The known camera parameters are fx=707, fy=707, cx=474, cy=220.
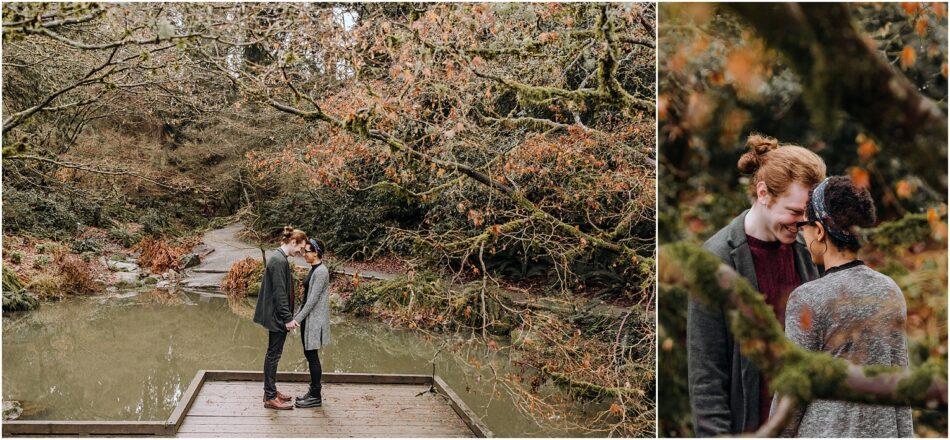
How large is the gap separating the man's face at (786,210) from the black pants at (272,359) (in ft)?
9.28

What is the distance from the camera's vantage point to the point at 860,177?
5.75 feet

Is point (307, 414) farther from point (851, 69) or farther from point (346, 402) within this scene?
point (851, 69)

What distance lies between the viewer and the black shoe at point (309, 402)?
163 inches

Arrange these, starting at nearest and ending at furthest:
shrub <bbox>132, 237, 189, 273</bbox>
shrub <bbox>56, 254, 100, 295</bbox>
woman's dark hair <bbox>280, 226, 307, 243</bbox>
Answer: woman's dark hair <bbox>280, 226, 307, 243</bbox>
shrub <bbox>56, 254, 100, 295</bbox>
shrub <bbox>132, 237, 189, 273</bbox>

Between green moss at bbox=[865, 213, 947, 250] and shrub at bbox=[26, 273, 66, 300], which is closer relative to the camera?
green moss at bbox=[865, 213, 947, 250]

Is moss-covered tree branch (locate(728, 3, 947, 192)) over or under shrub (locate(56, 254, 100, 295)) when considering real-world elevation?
over

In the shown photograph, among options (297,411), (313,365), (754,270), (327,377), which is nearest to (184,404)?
(297,411)

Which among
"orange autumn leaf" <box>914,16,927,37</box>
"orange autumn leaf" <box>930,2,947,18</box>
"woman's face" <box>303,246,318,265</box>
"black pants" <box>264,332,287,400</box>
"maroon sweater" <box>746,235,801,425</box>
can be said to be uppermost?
"orange autumn leaf" <box>930,2,947,18</box>

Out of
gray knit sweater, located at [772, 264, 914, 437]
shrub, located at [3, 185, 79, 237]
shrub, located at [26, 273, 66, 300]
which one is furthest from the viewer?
shrub, located at [3, 185, 79, 237]

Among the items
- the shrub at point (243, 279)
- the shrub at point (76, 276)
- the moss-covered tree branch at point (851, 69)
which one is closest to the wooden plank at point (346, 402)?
the moss-covered tree branch at point (851, 69)

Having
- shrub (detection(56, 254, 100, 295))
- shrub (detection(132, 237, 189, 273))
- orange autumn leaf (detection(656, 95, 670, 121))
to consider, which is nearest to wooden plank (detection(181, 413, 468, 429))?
orange autumn leaf (detection(656, 95, 670, 121))

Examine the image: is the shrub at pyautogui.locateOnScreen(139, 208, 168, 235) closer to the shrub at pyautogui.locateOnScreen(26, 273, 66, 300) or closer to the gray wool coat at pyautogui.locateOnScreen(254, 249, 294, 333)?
the shrub at pyautogui.locateOnScreen(26, 273, 66, 300)

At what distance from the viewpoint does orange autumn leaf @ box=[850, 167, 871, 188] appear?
1.74 m

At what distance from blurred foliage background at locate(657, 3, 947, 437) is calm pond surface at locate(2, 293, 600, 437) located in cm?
290
